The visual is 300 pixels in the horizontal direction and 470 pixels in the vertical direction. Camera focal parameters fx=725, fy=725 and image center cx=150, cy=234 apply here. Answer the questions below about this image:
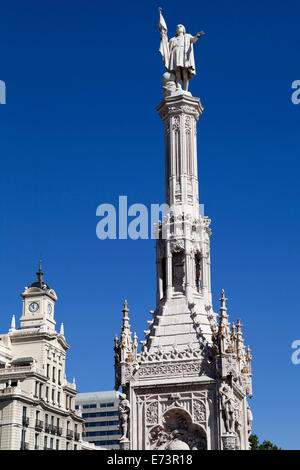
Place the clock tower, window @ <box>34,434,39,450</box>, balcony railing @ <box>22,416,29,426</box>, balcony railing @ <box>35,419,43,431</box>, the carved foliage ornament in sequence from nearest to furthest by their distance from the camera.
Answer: the carved foliage ornament
balcony railing @ <box>22,416,29,426</box>
window @ <box>34,434,39,450</box>
balcony railing @ <box>35,419,43,431</box>
the clock tower

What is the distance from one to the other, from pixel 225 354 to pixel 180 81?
18917 millimetres

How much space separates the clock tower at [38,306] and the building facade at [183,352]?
45.3 metres

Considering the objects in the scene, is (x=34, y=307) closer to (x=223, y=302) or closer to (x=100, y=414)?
(x=223, y=302)

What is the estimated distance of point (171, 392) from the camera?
38125 mm

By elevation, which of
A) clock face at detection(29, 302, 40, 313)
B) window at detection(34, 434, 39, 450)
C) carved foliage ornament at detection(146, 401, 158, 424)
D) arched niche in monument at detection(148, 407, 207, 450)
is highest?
clock face at detection(29, 302, 40, 313)

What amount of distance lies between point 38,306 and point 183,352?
51016mm

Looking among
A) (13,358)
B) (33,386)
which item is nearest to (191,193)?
(33,386)

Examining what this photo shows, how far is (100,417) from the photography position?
473 feet

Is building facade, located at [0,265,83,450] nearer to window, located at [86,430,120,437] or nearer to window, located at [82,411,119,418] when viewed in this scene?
window, located at [86,430,120,437]

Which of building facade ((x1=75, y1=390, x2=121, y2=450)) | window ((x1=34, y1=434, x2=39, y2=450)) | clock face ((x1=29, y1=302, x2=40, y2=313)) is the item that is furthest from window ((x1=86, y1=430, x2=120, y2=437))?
window ((x1=34, y1=434, x2=39, y2=450))

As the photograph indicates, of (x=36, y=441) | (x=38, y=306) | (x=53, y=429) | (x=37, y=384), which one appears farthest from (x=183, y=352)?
(x=38, y=306)

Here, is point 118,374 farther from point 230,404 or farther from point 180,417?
point 230,404

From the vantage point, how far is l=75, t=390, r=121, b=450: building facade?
139625mm

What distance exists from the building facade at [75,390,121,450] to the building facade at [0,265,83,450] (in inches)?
2020
